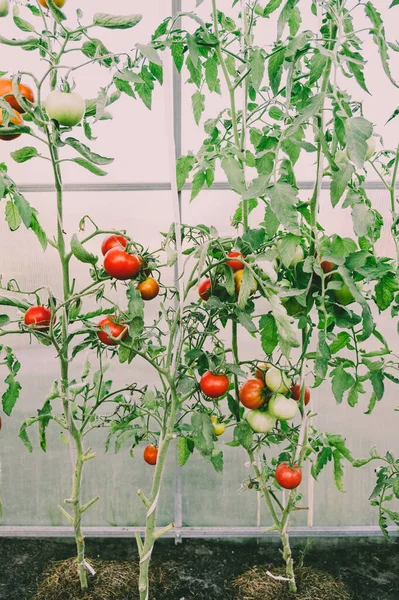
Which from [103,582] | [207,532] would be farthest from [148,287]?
[207,532]

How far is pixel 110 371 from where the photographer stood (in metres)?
1.93

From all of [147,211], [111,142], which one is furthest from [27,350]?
[111,142]

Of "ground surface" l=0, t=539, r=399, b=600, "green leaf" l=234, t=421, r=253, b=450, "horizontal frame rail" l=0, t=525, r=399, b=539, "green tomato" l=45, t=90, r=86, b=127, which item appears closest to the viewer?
"green tomato" l=45, t=90, r=86, b=127

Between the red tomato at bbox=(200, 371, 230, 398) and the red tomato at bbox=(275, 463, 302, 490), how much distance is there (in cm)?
36

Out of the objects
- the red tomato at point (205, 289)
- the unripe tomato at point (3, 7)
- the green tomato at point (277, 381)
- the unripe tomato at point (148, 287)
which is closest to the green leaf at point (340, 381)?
the green tomato at point (277, 381)

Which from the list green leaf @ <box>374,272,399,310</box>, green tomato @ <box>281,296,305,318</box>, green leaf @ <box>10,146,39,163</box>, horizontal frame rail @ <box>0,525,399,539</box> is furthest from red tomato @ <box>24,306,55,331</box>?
horizontal frame rail @ <box>0,525,399,539</box>

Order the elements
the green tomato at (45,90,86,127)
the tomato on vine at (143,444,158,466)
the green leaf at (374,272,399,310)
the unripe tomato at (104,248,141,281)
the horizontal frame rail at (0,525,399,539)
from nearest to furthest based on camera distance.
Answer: the green tomato at (45,90,86,127), the unripe tomato at (104,248,141,281), the green leaf at (374,272,399,310), the tomato on vine at (143,444,158,466), the horizontal frame rail at (0,525,399,539)

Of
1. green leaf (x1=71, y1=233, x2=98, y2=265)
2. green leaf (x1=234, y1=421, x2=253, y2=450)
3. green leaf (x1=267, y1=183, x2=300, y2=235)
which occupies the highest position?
green leaf (x1=267, y1=183, x2=300, y2=235)

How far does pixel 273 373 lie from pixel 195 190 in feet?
1.63

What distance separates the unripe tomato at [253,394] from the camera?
1144 mm

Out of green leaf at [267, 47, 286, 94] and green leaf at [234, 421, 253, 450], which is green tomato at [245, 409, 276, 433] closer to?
green leaf at [234, 421, 253, 450]

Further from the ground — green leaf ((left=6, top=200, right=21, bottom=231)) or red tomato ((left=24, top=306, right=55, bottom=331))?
green leaf ((left=6, top=200, right=21, bottom=231))

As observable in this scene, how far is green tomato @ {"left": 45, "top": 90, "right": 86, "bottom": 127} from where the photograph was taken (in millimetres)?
861

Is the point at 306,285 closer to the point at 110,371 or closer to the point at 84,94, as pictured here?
the point at 110,371
